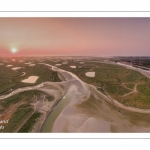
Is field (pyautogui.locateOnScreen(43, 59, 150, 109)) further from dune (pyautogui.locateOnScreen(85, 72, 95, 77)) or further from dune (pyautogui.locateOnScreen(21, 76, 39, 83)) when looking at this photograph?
dune (pyautogui.locateOnScreen(21, 76, 39, 83))

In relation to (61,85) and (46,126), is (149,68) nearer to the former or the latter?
(61,85)

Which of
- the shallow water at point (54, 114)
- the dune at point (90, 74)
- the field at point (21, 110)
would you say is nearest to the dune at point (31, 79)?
the field at point (21, 110)

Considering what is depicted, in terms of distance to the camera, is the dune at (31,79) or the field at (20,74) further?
the dune at (31,79)

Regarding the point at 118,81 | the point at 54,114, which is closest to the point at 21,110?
the point at 54,114

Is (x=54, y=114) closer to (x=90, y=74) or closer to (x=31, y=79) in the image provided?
(x=31, y=79)

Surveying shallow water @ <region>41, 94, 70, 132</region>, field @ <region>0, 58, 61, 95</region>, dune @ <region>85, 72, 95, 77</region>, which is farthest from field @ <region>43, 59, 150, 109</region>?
shallow water @ <region>41, 94, 70, 132</region>

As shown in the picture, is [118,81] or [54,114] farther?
[118,81]

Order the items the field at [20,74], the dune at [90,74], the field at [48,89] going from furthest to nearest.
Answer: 1. the dune at [90,74]
2. the field at [20,74]
3. the field at [48,89]

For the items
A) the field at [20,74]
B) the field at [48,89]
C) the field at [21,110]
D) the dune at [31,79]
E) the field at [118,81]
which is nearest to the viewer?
the field at [21,110]

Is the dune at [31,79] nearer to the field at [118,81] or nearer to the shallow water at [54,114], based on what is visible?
the field at [118,81]

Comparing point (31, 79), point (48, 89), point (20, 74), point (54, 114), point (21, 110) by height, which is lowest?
point (54, 114)
